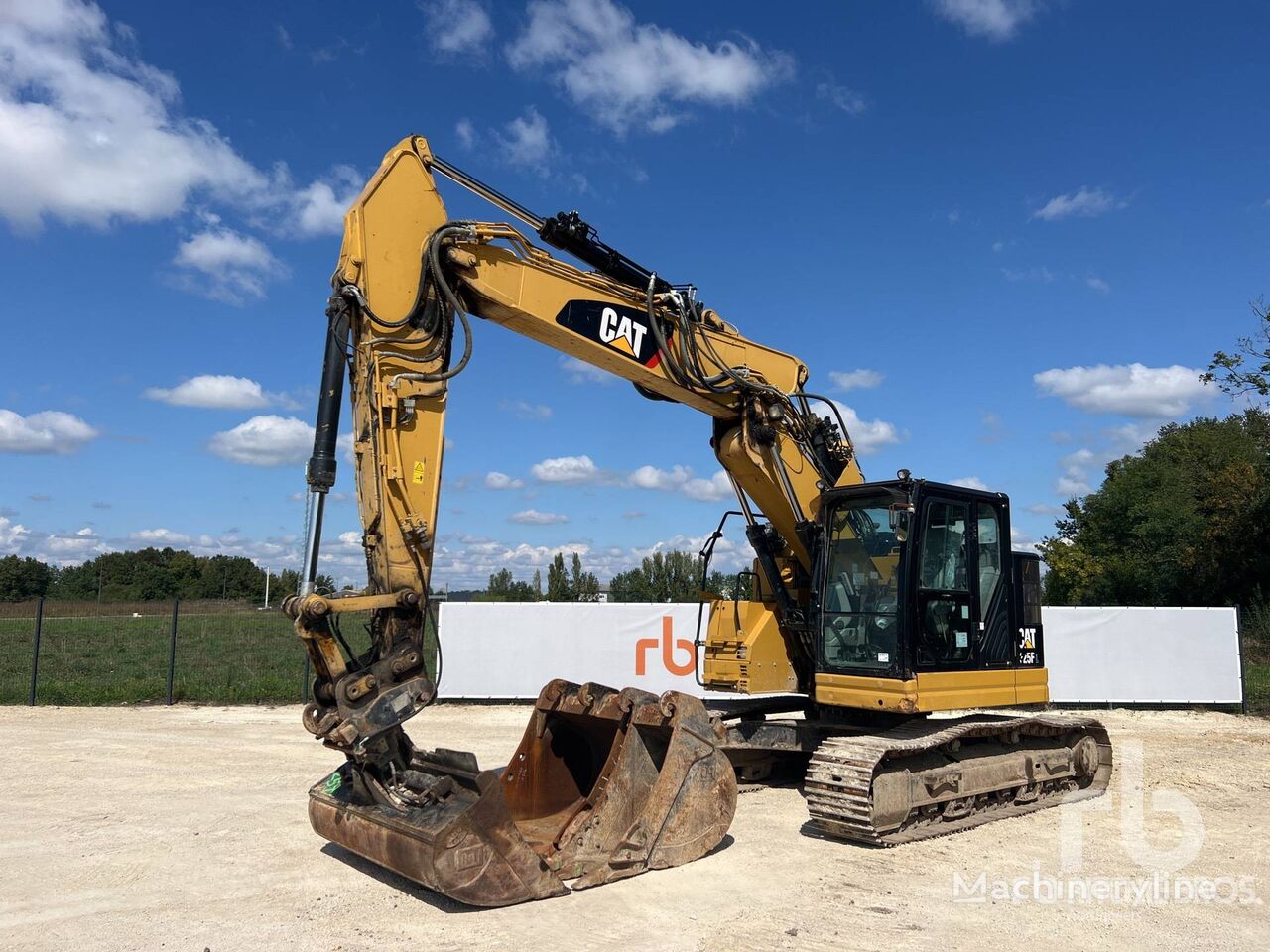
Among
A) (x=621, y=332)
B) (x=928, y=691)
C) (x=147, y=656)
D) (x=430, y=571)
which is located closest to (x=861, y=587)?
(x=928, y=691)

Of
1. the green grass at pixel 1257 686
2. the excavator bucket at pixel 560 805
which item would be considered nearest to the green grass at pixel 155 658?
the excavator bucket at pixel 560 805

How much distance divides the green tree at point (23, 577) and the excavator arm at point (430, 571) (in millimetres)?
90745

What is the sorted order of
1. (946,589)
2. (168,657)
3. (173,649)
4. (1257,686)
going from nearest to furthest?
(946,589)
(173,649)
(1257,686)
(168,657)

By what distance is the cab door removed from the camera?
26.7 feet

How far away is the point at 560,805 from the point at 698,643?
2.22 meters

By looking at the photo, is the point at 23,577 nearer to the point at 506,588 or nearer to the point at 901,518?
the point at 506,588

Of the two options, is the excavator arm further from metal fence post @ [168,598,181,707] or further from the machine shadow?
metal fence post @ [168,598,181,707]

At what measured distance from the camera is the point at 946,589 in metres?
8.41

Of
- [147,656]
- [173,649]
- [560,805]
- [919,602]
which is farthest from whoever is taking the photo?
[147,656]

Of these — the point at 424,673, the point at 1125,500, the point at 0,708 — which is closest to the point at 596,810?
the point at 424,673

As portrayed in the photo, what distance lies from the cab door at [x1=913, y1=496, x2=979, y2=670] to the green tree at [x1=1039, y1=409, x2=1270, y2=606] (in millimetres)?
26549

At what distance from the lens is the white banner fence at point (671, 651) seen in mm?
16234

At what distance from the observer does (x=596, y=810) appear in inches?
267

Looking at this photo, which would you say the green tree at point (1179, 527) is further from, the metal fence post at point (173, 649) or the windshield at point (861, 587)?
the metal fence post at point (173, 649)
